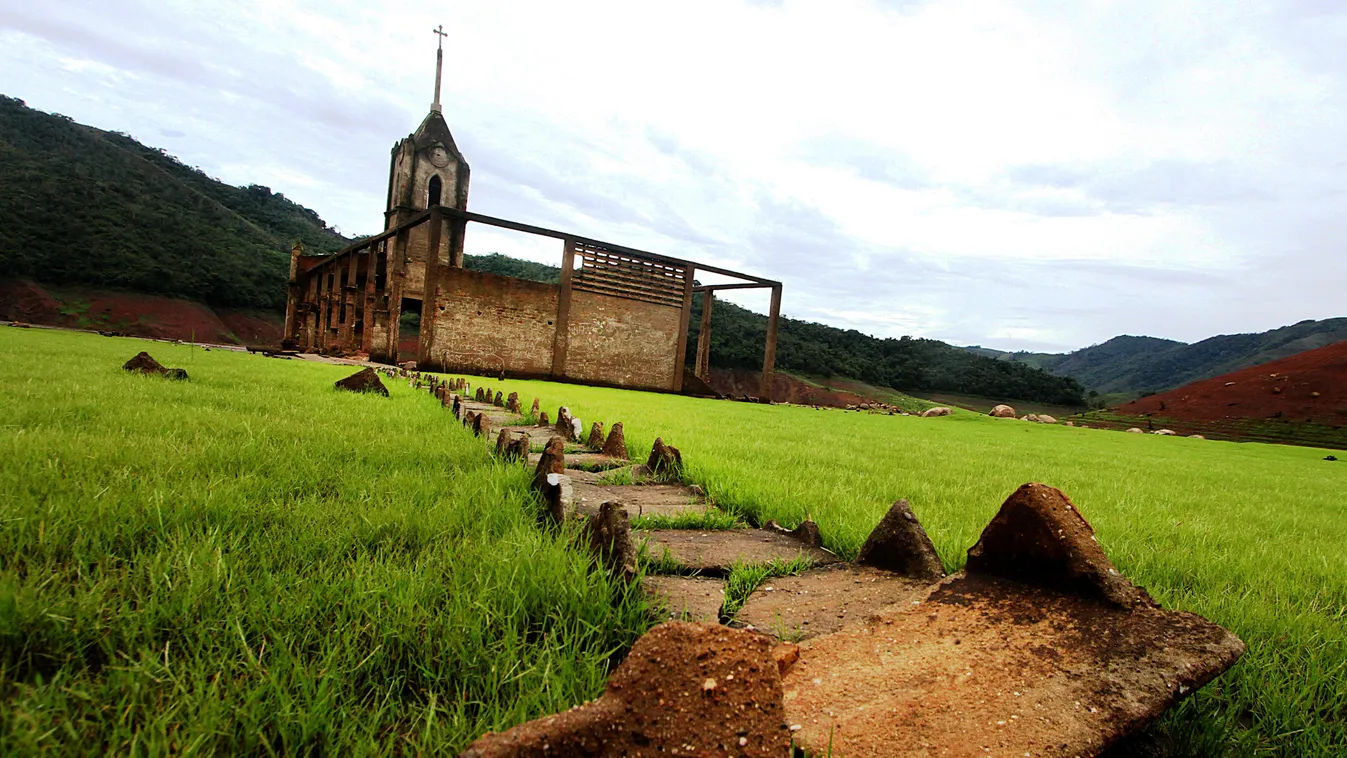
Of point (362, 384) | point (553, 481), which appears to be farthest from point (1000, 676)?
point (362, 384)

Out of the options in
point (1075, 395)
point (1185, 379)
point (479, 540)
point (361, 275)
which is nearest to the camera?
point (479, 540)

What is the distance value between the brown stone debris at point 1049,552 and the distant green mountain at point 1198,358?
2097 inches

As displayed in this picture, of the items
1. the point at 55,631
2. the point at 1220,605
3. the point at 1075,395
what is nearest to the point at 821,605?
the point at 1220,605

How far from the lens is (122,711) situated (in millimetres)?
878

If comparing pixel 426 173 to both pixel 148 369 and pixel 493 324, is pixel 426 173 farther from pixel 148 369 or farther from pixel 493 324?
pixel 148 369

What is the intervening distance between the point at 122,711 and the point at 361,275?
83.3 ft

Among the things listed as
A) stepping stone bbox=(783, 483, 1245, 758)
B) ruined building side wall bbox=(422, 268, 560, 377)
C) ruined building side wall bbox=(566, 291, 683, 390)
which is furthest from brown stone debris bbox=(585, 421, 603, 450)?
ruined building side wall bbox=(566, 291, 683, 390)

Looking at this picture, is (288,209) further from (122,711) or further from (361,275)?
(122,711)

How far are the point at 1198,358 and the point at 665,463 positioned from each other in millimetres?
71605

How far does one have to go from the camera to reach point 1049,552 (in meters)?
1.44

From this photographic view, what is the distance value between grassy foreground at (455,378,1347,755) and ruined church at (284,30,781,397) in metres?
11.7

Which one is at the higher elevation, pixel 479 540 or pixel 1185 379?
pixel 1185 379

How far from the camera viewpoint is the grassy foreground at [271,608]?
2.93 feet

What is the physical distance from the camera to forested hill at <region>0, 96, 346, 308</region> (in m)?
32.6
